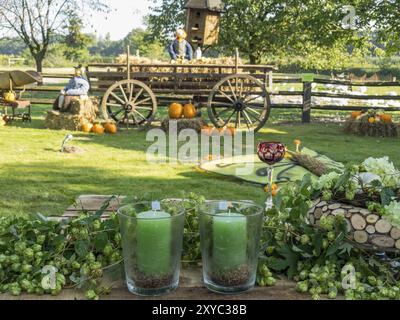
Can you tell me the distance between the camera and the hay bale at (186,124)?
10.4 meters

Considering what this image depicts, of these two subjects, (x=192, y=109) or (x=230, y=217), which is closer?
(x=230, y=217)

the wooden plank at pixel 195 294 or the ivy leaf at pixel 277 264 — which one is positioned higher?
the ivy leaf at pixel 277 264

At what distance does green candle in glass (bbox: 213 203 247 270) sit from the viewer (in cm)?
132

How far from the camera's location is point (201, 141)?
9.27 metres

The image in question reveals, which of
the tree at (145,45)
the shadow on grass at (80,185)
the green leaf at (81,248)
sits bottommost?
the shadow on grass at (80,185)

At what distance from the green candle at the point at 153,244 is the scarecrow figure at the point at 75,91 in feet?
33.6

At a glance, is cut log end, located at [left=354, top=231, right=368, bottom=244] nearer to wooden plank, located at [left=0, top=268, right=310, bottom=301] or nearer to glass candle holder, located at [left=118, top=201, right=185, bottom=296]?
wooden plank, located at [left=0, top=268, right=310, bottom=301]

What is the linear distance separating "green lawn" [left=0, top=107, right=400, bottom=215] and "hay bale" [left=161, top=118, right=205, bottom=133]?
1.98ft

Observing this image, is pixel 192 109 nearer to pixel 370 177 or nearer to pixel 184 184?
pixel 184 184

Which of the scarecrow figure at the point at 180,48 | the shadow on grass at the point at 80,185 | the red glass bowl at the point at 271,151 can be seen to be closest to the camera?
the red glass bowl at the point at 271,151

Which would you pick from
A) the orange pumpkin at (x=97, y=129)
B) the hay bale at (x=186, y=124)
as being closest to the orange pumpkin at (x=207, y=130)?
the hay bale at (x=186, y=124)

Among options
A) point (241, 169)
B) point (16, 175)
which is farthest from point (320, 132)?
point (16, 175)

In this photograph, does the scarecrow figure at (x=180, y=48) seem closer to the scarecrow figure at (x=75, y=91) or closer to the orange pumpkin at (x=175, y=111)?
the orange pumpkin at (x=175, y=111)

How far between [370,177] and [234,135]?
8419 mm
